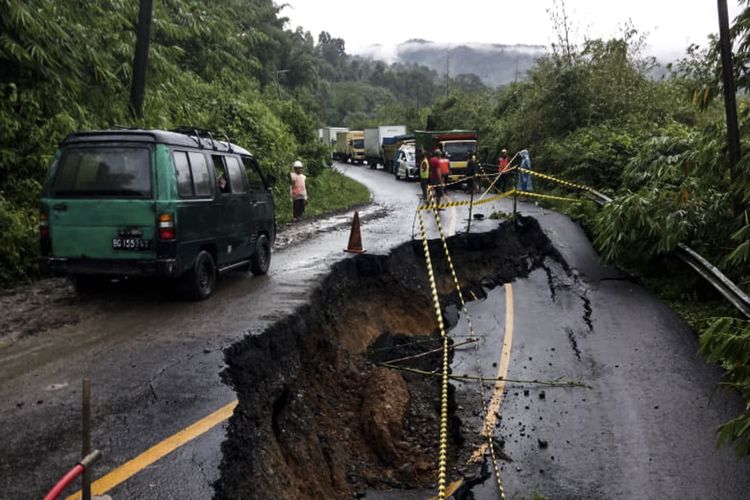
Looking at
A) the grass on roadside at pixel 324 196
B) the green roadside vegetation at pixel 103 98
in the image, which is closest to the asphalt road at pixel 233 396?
the green roadside vegetation at pixel 103 98

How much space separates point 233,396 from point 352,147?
49.6 m

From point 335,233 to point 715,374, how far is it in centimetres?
906

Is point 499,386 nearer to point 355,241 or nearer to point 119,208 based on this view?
point 355,241

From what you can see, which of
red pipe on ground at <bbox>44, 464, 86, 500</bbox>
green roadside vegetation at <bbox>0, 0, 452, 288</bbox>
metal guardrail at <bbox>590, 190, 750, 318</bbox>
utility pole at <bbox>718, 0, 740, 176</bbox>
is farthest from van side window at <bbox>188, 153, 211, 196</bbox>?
utility pole at <bbox>718, 0, 740, 176</bbox>

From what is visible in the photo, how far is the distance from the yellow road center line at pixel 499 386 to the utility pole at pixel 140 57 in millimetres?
8454

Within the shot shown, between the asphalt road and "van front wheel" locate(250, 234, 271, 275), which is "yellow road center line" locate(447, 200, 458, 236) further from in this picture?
"van front wheel" locate(250, 234, 271, 275)

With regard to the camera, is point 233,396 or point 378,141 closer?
point 233,396

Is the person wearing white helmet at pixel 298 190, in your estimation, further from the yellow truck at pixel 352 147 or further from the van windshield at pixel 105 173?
the yellow truck at pixel 352 147

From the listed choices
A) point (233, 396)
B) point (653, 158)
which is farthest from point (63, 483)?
point (653, 158)

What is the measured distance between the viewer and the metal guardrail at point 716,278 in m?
8.24

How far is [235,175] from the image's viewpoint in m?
9.73

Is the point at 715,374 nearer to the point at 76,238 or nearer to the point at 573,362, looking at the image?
the point at 573,362

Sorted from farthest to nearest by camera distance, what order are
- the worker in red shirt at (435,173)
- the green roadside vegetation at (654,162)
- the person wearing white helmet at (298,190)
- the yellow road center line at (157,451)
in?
the worker in red shirt at (435,173)
the person wearing white helmet at (298,190)
the green roadside vegetation at (654,162)
the yellow road center line at (157,451)

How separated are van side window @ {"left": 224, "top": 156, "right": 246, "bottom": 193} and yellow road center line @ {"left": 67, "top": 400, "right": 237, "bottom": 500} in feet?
15.3
